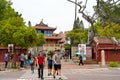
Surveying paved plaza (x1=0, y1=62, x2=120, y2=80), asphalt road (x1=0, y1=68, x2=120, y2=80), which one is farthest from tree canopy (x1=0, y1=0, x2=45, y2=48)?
asphalt road (x1=0, y1=68, x2=120, y2=80)

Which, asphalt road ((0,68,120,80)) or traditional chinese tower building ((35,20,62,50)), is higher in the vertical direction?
traditional chinese tower building ((35,20,62,50))

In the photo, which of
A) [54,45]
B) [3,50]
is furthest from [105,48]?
[54,45]

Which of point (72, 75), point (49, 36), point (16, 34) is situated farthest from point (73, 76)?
point (49, 36)

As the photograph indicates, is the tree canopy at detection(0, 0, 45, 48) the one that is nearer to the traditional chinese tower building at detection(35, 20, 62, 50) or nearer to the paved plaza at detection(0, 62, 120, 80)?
the paved plaza at detection(0, 62, 120, 80)

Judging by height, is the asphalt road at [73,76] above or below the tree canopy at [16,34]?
below

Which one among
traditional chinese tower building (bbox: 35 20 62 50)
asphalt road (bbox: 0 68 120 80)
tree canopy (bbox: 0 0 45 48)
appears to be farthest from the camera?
traditional chinese tower building (bbox: 35 20 62 50)

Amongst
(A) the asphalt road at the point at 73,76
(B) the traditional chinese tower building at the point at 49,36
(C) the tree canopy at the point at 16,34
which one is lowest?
(A) the asphalt road at the point at 73,76

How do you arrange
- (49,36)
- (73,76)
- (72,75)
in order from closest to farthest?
(73,76) < (72,75) < (49,36)

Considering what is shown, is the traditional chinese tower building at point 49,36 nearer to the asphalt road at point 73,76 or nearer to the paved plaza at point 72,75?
the paved plaza at point 72,75

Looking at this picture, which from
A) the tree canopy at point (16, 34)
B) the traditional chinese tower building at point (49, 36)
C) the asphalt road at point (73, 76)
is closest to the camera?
the asphalt road at point (73, 76)

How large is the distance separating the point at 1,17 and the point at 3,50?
1393cm

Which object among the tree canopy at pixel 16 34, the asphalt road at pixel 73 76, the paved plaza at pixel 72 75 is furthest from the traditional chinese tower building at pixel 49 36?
the asphalt road at pixel 73 76

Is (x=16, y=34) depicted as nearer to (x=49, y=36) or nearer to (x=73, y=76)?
(x=73, y=76)

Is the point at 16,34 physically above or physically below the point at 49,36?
below
